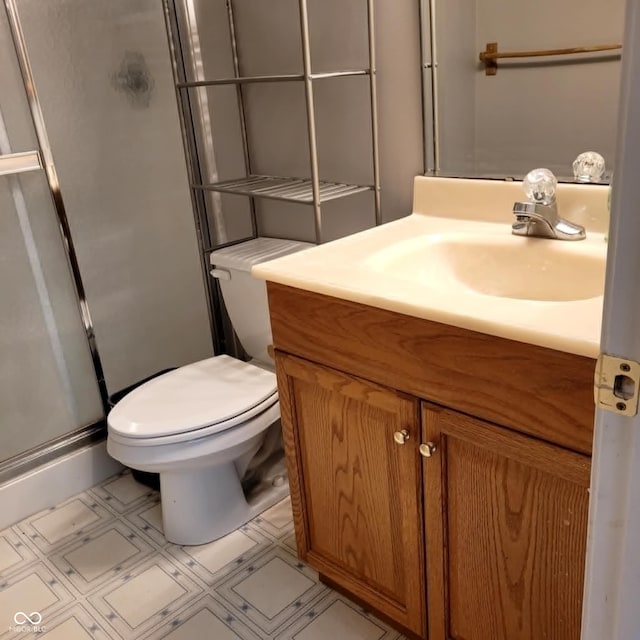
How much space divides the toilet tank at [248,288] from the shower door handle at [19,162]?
538 mm

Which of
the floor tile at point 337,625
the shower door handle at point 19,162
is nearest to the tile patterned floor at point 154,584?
the floor tile at point 337,625

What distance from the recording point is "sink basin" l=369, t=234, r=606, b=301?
1.17m

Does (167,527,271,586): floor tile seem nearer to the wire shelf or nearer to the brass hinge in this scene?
the wire shelf

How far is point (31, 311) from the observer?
5.98ft

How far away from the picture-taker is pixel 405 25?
57.8 inches

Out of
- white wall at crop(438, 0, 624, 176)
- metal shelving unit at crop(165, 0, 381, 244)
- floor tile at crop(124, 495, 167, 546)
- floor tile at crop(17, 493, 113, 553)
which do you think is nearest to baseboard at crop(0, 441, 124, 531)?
floor tile at crop(17, 493, 113, 553)

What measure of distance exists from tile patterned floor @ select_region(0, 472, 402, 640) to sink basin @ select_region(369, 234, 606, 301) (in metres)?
0.78

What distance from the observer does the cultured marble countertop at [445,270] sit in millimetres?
865

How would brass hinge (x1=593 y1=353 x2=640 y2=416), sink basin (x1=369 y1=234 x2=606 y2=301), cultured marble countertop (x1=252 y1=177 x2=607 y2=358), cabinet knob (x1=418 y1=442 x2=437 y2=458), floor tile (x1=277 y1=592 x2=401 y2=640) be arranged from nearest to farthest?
1. brass hinge (x1=593 y1=353 x2=640 y2=416)
2. cultured marble countertop (x1=252 y1=177 x2=607 y2=358)
3. cabinet knob (x1=418 y1=442 x2=437 y2=458)
4. sink basin (x1=369 y1=234 x2=606 y2=301)
5. floor tile (x1=277 y1=592 x2=401 y2=640)

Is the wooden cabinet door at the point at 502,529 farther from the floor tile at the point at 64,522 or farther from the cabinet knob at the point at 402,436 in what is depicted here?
the floor tile at the point at 64,522

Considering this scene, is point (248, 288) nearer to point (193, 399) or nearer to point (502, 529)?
point (193, 399)

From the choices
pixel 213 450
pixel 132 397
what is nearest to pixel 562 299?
pixel 213 450

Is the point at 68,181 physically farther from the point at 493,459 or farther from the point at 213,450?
the point at 493,459

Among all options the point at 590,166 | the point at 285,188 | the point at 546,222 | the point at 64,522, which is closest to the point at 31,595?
the point at 64,522
